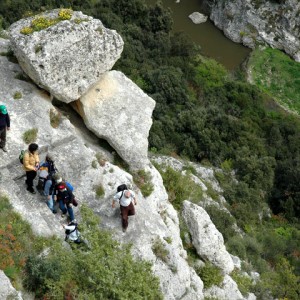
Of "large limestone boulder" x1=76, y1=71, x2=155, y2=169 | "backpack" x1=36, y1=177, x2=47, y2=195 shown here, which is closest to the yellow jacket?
"backpack" x1=36, y1=177, x2=47, y2=195

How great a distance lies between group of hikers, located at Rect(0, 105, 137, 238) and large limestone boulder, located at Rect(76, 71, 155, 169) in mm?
4212

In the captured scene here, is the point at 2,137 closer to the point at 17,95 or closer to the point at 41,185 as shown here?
the point at 41,185

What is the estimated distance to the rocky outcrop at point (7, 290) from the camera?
13016mm

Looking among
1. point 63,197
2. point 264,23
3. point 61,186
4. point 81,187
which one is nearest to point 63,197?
point 63,197

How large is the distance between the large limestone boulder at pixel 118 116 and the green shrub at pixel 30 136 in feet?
10.4

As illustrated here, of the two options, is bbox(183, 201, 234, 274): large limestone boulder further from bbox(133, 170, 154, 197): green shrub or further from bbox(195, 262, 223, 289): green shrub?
bbox(133, 170, 154, 197): green shrub

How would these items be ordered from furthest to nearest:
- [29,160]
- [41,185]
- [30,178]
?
[41,185] → [30,178] → [29,160]

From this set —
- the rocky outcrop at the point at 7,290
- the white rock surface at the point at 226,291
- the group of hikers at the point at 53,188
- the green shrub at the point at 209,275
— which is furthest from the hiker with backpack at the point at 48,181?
the white rock surface at the point at 226,291

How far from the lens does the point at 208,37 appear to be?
66.2 m

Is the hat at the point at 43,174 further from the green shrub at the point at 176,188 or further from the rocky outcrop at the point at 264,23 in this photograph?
the rocky outcrop at the point at 264,23

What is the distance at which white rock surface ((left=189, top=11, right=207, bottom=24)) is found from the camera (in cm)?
6838

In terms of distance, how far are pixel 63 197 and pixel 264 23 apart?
5745cm

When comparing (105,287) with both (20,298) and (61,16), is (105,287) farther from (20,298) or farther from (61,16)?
(61,16)

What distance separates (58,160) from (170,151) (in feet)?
56.8
